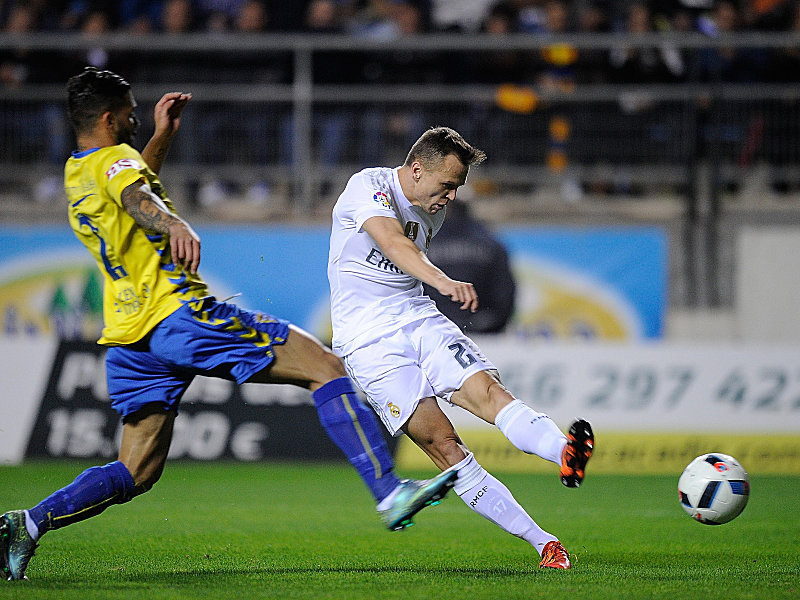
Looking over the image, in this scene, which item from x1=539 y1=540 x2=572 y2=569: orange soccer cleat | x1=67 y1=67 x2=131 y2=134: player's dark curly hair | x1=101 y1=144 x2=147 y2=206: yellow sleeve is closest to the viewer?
x1=101 y1=144 x2=147 y2=206: yellow sleeve

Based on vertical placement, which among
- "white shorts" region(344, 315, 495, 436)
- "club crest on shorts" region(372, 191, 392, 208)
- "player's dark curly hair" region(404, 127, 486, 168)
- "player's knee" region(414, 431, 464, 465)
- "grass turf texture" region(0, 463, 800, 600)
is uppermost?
"player's dark curly hair" region(404, 127, 486, 168)

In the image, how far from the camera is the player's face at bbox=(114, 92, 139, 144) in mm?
5880

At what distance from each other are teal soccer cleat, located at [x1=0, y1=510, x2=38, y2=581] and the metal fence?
8.79 m

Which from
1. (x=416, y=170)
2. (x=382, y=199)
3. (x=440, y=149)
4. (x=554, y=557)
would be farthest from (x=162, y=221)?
(x=554, y=557)

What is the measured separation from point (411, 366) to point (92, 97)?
7.01 feet

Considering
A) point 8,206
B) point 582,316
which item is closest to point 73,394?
point 8,206

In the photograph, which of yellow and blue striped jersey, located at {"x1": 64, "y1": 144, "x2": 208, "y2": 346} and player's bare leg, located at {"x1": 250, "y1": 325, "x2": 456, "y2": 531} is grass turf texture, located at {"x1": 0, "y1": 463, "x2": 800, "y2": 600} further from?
yellow and blue striped jersey, located at {"x1": 64, "y1": 144, "x2": 208, "y2": 346}

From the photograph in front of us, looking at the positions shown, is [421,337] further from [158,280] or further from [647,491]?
[647,491]

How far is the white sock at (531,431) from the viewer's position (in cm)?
528

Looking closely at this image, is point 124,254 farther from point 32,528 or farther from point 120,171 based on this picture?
point 32,528

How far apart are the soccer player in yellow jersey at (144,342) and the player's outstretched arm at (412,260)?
2.08 ft

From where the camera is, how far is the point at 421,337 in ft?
19.0

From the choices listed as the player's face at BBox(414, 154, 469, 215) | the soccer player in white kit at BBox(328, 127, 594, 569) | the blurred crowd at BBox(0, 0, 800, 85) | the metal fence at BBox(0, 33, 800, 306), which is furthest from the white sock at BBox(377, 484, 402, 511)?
the blurred crowd at BBox(0, 0, 800, 85)

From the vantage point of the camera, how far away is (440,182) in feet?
19.0
